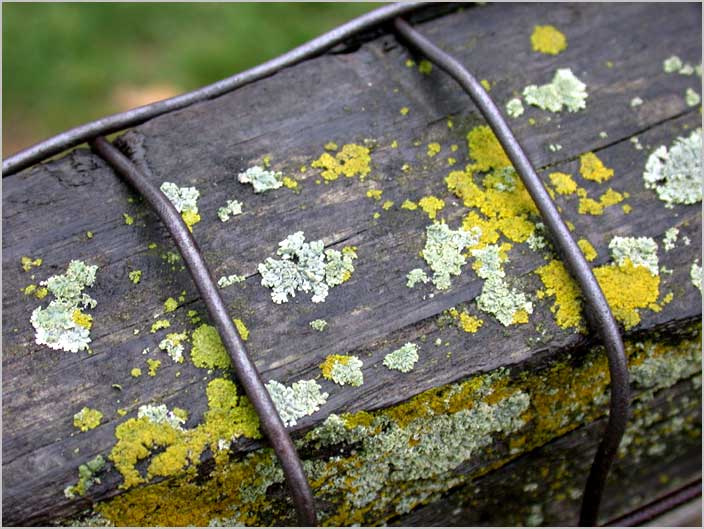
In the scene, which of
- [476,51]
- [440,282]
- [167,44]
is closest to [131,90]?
[167,44]

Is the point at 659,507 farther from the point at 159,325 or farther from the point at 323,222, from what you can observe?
the point at 159,325

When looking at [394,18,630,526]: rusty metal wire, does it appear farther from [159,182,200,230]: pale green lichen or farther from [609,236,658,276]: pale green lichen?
[159,182,200,230]: pale green lichen

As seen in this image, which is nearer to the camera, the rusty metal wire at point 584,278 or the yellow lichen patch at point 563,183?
the rusty metal wire at point 584,278

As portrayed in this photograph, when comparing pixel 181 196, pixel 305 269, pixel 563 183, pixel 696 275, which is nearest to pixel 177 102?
pixel 181 196

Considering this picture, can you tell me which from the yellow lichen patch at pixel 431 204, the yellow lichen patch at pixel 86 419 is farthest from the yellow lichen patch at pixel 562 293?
the yellow lichen patch at pixel 86 419

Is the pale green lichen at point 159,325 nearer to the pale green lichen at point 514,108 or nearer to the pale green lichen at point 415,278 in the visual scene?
Answer: the pale green lichen at point 415,278

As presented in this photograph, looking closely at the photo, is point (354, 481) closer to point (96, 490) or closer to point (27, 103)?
point (96, 490)

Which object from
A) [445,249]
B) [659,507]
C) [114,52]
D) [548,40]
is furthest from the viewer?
[114,52]
